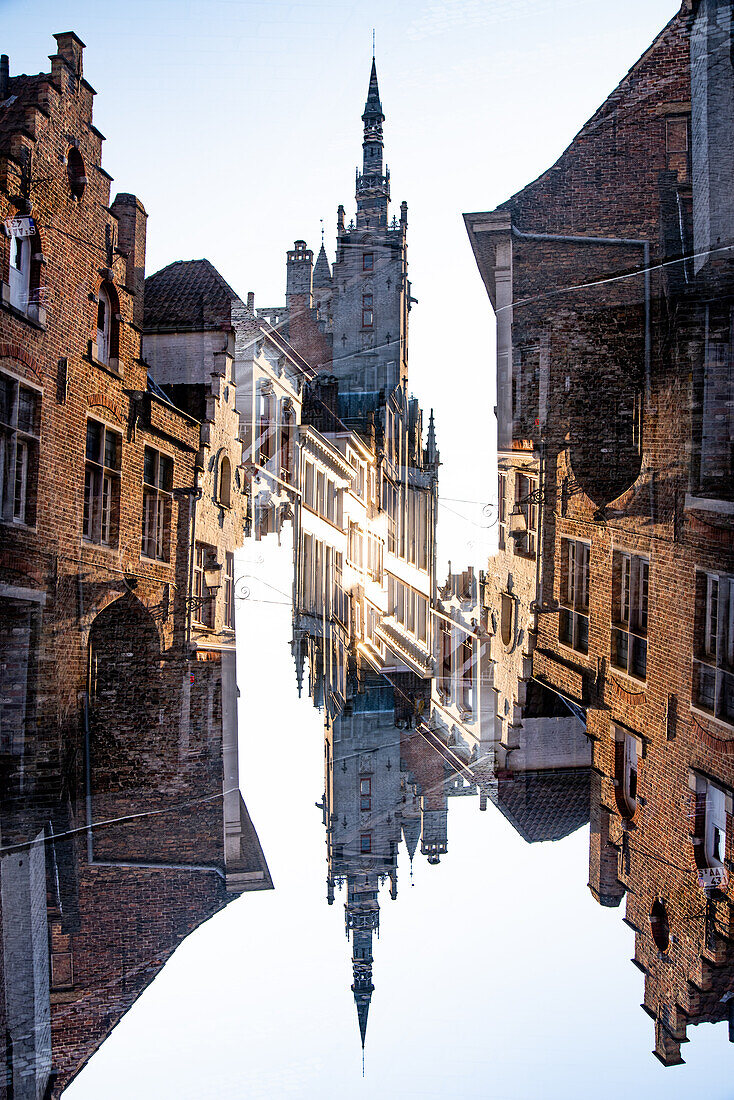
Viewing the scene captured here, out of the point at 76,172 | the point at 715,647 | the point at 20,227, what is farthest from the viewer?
the point at 76,172

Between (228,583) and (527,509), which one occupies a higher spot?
(527,509)

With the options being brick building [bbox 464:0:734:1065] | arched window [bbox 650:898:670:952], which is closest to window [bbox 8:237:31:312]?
brick building [bbox 464:0:734:1065]

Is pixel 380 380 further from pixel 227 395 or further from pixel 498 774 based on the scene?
pixel 498 774

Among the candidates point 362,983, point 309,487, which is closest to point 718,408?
point 309,487

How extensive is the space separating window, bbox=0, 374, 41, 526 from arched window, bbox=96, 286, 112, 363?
35 cm

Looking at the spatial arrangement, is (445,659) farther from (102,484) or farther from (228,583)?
(102,484)

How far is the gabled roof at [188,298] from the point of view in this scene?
354 cm

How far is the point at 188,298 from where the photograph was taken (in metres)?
3.59

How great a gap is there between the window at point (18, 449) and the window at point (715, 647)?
2.27 meters

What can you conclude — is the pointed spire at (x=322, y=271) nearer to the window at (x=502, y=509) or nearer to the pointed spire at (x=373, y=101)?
the pointed spire at (x=373, y=101)

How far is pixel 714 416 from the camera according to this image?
2.99 metres

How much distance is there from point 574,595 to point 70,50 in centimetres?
268

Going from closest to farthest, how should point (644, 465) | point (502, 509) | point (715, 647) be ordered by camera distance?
point (715, 647) < point (644, 465) < point (502, 509)

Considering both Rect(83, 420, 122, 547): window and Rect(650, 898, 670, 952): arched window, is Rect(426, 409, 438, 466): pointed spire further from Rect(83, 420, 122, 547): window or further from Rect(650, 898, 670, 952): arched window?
Rect(650, 898, 670, 952): arched window
